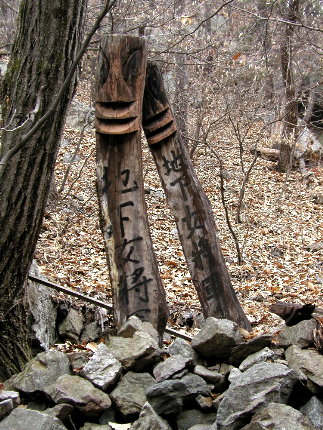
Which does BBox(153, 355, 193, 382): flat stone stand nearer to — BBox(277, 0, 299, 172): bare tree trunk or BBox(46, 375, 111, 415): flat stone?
BBox(46, 375, 111, 415): flat stone

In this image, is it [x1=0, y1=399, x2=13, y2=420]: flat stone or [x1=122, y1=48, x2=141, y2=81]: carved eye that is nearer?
[x1=0, y1=399, x2=13, y2=420]: flat stone

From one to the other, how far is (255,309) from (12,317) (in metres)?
3.37

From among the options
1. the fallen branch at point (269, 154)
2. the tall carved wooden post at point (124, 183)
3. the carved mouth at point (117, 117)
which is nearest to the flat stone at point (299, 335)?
the tall carved wooden post at point (124, 183)

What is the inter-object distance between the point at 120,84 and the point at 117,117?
284mm

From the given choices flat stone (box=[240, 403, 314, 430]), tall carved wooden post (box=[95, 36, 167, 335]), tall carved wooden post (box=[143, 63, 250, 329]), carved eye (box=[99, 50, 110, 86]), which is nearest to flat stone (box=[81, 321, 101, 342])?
tall carved wooden post (box=[95, 36, 167, 335])

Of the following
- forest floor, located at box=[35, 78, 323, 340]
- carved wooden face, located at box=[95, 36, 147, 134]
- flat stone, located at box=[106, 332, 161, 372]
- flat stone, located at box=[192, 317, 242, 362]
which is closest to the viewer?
flat stone, located at box=[106, 332, 161, 372]

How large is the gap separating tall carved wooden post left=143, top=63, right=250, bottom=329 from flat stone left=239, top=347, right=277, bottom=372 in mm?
1480

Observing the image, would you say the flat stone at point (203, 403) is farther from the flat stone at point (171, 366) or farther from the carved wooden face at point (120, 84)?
the carved wooden face at point (120, 84)

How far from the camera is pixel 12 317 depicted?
162 inches

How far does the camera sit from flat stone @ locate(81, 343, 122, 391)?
3.16 m

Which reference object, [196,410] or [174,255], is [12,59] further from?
[174,255]

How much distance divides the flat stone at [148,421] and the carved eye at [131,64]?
2.78 metres

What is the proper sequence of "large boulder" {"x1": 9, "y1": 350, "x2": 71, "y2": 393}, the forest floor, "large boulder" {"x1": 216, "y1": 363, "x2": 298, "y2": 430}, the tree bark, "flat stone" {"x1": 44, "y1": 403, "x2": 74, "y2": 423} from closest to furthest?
"large boulder" {"x1": 216, "y1": 363, "x2": 298, "y2": 430} < "flat stone" {"x1": 44, "y1": 403, "x2": 74, "y2": 423} < "large boulder" {"x1": 9, "y1": 350, "x2": 71, "y2": 393} < the tree bark < the forest floor

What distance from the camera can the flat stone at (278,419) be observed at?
7.77 ft
